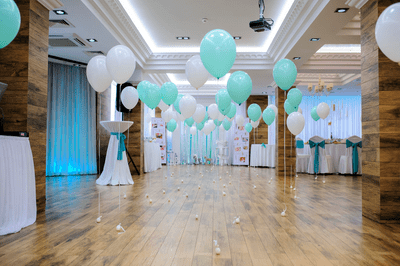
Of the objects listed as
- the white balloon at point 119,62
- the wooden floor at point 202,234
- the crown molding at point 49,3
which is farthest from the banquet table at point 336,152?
the crown molding at point 49,3

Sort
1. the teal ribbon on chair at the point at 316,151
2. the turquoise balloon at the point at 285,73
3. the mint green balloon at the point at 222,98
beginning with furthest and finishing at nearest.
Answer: the teal ribbon on chair at the point at 316,151 → the mint green balloon at the point at 222,98 → the turquoise balloon at the point at 285,73

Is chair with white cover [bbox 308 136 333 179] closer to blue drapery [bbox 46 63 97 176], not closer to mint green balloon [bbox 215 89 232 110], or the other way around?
mint green balloon [bbox 215 89 232 110]

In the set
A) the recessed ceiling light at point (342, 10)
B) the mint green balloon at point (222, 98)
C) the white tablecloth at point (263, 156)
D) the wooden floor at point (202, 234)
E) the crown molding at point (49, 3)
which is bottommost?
the wooden floor at point (202, 234)

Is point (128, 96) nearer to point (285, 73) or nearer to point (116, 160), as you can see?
point (116, 160)

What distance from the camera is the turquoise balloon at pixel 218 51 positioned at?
310cm

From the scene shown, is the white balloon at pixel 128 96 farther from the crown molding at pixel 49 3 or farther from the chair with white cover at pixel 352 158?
the chair with white cover at pixel 352 158

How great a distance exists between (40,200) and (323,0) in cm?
497

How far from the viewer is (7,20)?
2.08 metres

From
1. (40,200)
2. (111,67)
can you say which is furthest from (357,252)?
(40,200)

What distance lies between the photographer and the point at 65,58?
7.75 m

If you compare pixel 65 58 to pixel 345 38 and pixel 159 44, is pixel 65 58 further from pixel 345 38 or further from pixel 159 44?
pixel 345 38

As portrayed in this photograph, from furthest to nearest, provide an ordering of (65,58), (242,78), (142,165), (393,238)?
(142,165), (65,58), (242,78), (393,238)

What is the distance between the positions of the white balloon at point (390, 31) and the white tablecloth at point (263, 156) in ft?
30.2

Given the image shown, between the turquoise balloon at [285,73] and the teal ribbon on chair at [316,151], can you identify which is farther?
the teal ribbon on chair at [316,151]
